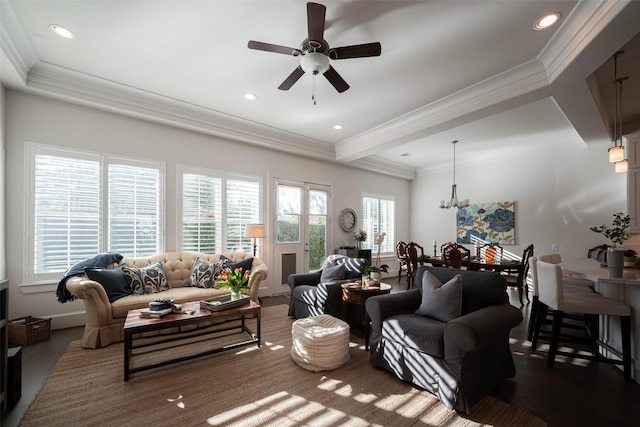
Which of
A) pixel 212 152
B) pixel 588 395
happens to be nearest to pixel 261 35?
pixel 212 152

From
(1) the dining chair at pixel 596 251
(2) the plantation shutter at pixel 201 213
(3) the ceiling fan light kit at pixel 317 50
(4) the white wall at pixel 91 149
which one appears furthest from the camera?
(1) the dining chair at pixel 596 251

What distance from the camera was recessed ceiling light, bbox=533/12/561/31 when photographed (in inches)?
94.6

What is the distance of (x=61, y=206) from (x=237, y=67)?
2.96 m

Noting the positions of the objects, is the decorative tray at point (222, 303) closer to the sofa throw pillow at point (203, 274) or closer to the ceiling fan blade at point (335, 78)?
the sofa throw pillow at point (203, 274)

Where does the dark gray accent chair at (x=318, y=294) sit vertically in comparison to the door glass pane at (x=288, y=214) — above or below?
below

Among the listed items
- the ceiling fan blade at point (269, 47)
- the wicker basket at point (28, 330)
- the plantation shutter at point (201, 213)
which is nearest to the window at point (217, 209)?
the plantation shutter at point (201, 213)

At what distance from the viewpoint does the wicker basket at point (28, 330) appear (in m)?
3.13

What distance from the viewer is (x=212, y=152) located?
4973 millimetres

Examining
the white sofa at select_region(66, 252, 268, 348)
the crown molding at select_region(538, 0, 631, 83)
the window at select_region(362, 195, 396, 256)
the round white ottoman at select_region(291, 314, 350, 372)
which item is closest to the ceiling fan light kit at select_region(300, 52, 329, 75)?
the crown molding at select_region(538, 0, 631, 83)

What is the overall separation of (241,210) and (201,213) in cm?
72

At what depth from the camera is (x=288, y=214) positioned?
588cm

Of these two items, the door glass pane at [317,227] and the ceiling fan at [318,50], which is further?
the door glass pane at [317,227]

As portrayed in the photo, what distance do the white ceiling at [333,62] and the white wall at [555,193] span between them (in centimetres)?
71

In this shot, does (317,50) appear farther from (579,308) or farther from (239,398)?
(579,308)
